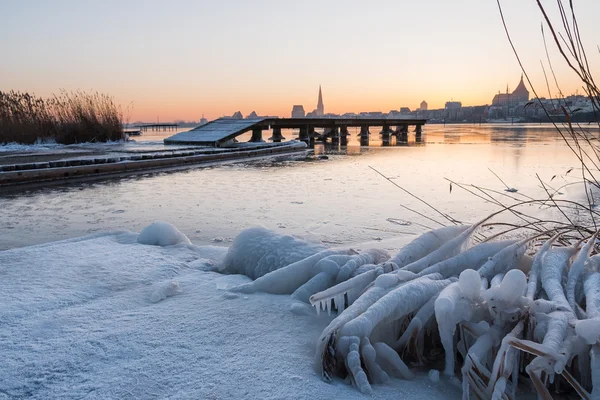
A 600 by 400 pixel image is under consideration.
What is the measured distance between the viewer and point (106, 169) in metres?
8.44

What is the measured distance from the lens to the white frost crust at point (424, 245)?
194 cm

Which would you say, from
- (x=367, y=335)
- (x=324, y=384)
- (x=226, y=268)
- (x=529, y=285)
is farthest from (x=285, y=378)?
(x=226, y=268)

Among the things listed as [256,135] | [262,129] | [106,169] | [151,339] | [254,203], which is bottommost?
[254,203]

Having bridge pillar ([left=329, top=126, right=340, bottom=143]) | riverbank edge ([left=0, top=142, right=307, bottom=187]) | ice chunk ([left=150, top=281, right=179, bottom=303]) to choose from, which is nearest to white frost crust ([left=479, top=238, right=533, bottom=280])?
ice chunk ([left=150, top=281, right=179, bottom=303])

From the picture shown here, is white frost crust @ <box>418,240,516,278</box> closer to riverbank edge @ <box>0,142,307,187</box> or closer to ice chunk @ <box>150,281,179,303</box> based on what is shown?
ice chunk @ <box>150,281,179,303</box>

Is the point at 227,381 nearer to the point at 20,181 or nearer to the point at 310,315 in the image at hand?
the point at 310,315

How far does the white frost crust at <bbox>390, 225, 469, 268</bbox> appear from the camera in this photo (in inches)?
76.4

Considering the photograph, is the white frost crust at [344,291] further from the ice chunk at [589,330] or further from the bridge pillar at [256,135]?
the bridge pillar at [256,135]

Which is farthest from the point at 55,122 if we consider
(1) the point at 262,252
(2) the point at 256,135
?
(1) the point at 262,252

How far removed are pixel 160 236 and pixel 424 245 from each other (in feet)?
6.23

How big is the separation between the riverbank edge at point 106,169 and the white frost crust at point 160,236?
5.30 meters

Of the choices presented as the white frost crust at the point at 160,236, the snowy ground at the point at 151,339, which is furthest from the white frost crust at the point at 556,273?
the white frost crust at the point at 160,236

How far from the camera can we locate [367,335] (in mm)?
1324

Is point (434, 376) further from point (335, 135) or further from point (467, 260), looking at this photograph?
point (335, 135)
